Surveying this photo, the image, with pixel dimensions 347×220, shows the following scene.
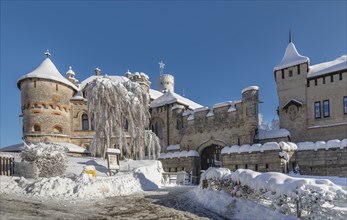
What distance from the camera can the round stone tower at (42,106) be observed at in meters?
27.7

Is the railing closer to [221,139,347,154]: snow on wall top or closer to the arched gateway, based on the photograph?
[221,139,347,154]: snow on wall top

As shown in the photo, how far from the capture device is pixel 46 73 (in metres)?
28.6

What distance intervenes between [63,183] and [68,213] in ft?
12.6

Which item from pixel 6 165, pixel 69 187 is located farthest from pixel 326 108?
pixel 6 165

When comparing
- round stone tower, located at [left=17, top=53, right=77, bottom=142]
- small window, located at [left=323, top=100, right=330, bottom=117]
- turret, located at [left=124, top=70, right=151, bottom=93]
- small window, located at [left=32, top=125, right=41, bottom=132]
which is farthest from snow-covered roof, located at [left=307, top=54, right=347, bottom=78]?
small window, located at [left=32, top=125, right=41, bottom=132]

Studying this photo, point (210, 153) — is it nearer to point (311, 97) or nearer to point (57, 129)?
point (311, 97)

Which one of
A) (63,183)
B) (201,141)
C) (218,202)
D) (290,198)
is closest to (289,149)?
(201,141)

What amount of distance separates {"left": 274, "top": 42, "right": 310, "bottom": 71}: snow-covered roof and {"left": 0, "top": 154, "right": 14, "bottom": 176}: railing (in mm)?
24253

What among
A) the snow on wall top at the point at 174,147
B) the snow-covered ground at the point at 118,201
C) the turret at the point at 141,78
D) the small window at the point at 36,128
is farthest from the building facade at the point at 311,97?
the small window at the point at 36,128

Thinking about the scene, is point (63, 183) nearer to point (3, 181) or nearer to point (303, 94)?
point (3, 181)

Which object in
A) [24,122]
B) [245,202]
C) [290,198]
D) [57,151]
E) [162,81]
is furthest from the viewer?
[162,81]

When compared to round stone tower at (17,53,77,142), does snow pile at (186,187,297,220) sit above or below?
below

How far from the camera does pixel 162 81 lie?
67.5m

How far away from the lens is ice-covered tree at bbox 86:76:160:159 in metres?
20.0
